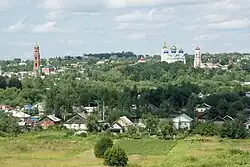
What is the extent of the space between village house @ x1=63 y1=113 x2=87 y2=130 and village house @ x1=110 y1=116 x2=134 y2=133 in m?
2.48

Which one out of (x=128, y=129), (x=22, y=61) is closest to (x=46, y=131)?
(x=128, y=129)

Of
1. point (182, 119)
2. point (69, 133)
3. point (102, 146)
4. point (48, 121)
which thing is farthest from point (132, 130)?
point (102, 146)

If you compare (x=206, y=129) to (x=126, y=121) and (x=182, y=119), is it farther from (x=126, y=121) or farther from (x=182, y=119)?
(x=126, y=121)

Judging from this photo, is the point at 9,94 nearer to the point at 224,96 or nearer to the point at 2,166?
the point at 224,96

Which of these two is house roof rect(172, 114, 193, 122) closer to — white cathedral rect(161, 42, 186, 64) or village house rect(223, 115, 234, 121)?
village house rect(223, 115, 234, 121)

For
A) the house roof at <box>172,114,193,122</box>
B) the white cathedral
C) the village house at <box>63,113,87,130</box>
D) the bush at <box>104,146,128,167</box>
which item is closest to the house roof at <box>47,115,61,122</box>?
the village house at <box>63,113,87,130</box>

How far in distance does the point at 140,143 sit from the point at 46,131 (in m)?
10.7

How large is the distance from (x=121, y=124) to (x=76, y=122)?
3.91 meters

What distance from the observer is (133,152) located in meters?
32.1

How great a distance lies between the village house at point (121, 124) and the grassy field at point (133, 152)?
249 inches

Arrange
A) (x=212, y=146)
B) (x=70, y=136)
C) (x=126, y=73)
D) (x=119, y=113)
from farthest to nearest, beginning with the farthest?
(x=126, y=73), (x=119, y=113), (x=70, y=136), (x=212, y=146)

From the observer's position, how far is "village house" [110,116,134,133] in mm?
46828

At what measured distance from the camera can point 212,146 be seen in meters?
34.9

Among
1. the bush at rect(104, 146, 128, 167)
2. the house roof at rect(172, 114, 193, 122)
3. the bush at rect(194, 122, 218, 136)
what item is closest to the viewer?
the bush at rect(104, 146, 128, 167)
